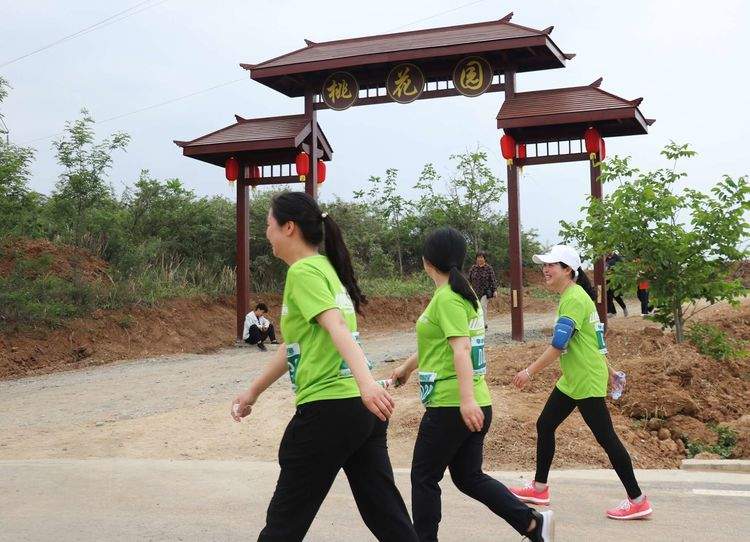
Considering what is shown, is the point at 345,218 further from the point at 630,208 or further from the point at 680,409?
the point at 680,409

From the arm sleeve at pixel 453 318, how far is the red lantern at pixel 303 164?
12.0m

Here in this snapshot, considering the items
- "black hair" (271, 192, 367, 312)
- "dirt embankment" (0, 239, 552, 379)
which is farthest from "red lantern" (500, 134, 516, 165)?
"black hair" (271, 192, 367, 312)

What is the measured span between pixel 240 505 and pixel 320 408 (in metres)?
2.58

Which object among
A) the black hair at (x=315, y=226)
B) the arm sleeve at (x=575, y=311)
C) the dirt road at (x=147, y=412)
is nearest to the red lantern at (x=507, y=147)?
the dirt road at (x=147, y=412)

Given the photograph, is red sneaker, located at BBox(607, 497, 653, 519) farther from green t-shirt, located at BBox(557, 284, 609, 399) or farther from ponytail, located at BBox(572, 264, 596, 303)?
ponytail, located at BBox(572, 264, 596, 303)

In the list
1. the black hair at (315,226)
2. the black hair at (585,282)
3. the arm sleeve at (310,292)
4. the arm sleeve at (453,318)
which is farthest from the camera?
the black hair at (585,282)

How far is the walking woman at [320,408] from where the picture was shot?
129 inches

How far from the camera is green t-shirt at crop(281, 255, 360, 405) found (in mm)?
3311

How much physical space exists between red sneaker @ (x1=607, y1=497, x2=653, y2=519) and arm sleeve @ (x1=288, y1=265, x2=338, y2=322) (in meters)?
2.80

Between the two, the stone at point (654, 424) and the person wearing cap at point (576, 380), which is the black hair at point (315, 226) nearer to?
the person wearing cap at point (576, 380)

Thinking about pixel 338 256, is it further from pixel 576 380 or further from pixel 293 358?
pixel 576 380

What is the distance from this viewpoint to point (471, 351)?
4234 mm

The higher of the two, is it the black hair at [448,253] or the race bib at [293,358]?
the black hair at [448,253]

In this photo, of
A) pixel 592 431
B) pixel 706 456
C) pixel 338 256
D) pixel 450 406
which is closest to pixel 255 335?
pixel 706 456
